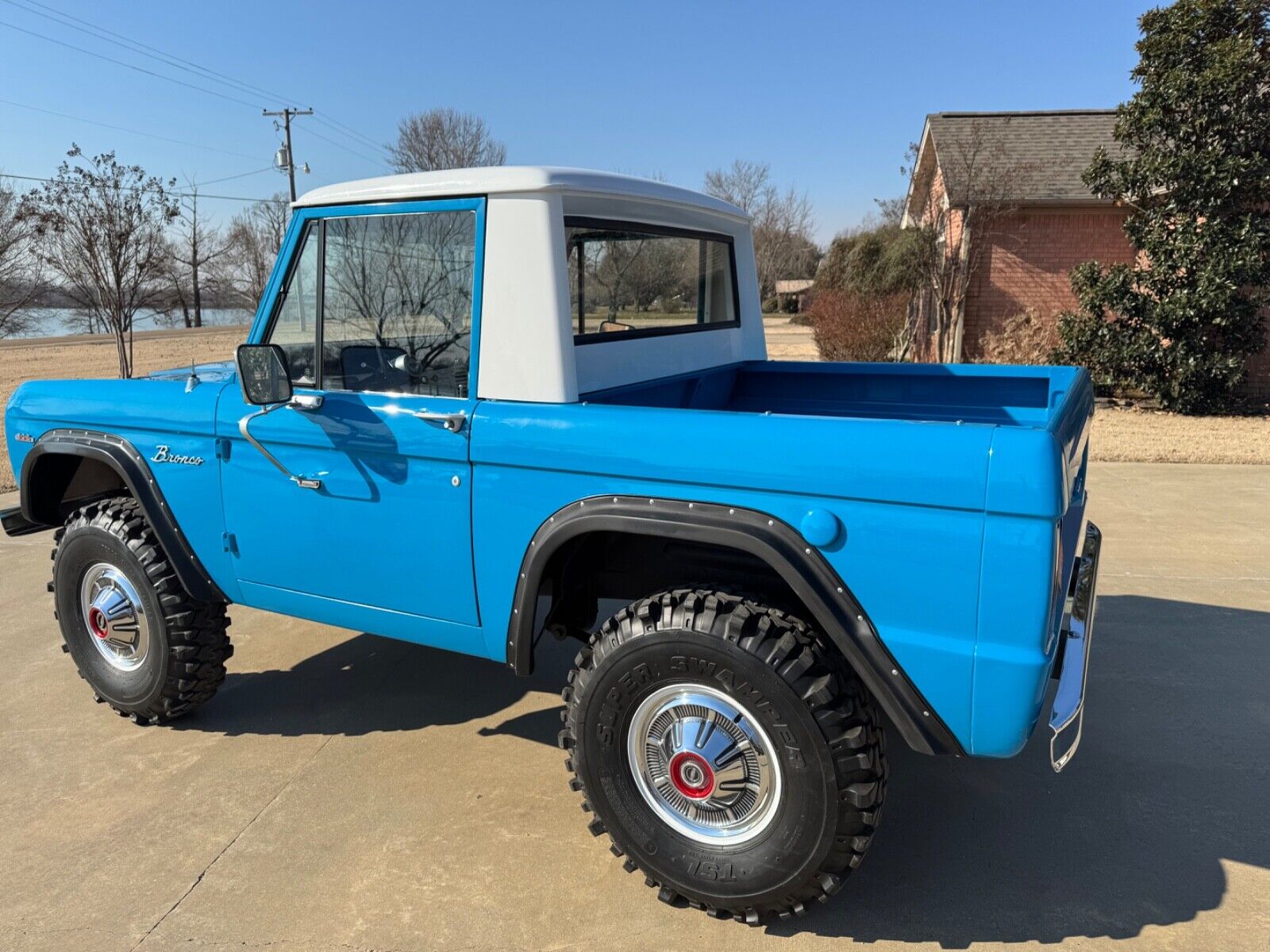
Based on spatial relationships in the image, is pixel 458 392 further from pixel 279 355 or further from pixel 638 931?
pixel 638 931

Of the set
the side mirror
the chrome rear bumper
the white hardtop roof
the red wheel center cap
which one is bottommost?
the red wheel center cap

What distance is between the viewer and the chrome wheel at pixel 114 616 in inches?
146

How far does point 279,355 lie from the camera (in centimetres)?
302

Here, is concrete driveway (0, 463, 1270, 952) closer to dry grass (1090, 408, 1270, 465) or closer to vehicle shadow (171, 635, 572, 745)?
vehicle shadow (171, 635, 572, 745)

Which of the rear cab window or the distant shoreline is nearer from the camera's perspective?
the rear cab window

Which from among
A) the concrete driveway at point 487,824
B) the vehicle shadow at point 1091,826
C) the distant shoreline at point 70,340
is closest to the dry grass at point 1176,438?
the concrete driveway at point 487,824

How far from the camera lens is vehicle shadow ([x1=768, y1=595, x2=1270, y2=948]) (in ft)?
8.44

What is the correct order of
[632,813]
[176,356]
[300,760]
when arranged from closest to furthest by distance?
[632,813] → [300,760] → [176,356]

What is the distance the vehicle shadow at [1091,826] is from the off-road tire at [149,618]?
251cm

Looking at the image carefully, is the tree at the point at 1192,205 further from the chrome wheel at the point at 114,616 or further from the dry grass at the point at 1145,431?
the chrome wheel at the point at 114,616

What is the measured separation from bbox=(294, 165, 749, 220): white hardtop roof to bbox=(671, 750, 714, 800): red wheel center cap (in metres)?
1.74

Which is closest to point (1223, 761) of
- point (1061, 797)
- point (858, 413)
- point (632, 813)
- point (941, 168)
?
point (1061, 797)

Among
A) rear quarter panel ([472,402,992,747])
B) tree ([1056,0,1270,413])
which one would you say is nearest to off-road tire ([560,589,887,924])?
rear quarter panel ([472,402,992,747])

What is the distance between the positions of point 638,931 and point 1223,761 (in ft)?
7.67
